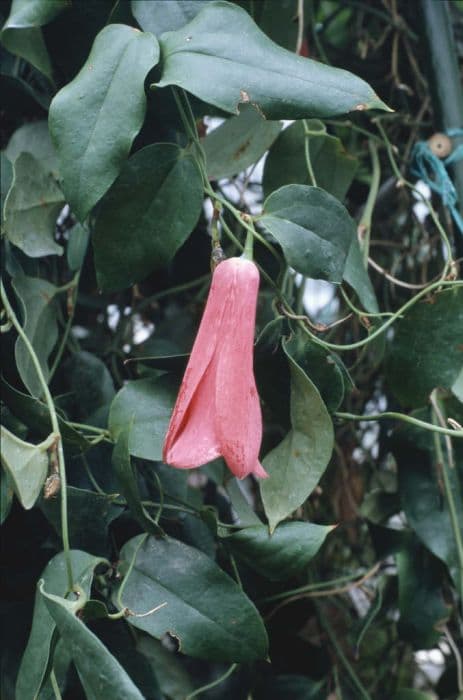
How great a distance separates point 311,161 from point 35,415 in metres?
0.29

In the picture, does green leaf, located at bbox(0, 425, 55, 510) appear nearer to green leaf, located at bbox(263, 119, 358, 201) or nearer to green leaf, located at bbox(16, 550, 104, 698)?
green leaf, located at bbox(16, 550, 104, 698)

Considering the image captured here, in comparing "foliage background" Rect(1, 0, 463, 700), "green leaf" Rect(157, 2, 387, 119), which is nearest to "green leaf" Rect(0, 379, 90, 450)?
"foliage background" Rect(1, 0, 463, 700)

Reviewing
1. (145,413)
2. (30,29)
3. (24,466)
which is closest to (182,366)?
(145,413)

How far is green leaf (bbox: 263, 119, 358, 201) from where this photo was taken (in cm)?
65

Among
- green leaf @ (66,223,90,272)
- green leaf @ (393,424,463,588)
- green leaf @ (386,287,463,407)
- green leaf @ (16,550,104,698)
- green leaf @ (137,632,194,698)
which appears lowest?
green leaf @ (137,632,194,698)

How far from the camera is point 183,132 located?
1.96ft

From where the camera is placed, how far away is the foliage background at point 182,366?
0.51 meters

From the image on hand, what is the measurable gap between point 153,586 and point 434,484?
251 mm

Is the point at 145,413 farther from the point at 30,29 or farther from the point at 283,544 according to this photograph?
the point at 30,29

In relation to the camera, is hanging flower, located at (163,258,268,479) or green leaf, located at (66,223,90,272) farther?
green leaf, located at (66,223,90,272)

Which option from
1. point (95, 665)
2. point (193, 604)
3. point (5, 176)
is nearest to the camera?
point (95, 665)

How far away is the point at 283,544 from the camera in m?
0.55

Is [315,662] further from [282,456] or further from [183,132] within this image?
[183,132]

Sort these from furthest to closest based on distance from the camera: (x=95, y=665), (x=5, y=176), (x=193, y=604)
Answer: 1. (x=5, y=176)
2. (x=193, y=604)
3. (x=95, y=665)
